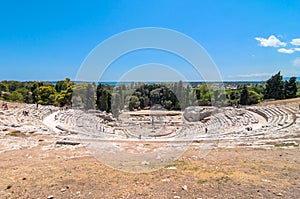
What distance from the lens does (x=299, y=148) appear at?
11.9 meters

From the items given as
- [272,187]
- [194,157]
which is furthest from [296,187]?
[194,157]

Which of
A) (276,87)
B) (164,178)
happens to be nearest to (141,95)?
(276,87)

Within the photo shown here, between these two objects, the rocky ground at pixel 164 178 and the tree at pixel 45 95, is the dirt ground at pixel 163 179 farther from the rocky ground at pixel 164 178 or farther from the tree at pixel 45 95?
the tree at pixel 45 95

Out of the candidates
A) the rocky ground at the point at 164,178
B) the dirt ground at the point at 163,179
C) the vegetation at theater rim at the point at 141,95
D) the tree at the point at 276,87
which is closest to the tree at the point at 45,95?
the vegetation at theater rim at the point at 141,95

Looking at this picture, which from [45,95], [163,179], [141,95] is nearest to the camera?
[163,179]

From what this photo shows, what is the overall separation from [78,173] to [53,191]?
1.62 m

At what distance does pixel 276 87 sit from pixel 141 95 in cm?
3656

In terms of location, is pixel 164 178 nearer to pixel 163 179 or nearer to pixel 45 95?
pixel 163 179

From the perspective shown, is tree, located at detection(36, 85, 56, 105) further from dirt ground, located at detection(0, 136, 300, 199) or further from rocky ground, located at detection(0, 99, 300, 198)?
dirt ground, located at detection(0, 136, 300, 199)

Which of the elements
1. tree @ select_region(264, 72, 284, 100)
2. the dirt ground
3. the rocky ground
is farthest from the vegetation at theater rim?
the dirt ground

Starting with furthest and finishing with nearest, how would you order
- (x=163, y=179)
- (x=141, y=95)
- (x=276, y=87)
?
1. (x=141, y=95)
2. (x=276, y=87)
3. (x=163, y=179)

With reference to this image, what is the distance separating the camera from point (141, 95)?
61562 mm

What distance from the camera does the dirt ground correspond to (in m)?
6.25

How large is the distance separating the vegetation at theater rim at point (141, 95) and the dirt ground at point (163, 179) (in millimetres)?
38817
